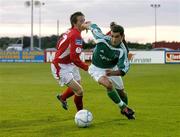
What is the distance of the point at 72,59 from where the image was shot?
12453mm

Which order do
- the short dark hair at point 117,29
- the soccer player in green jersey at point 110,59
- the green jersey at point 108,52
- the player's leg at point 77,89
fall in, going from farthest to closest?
the player's leg at point 77,89, the green jersey at point 108,52, the soccer player in green jersey at point 110,59, the short dark hair at point 117,29

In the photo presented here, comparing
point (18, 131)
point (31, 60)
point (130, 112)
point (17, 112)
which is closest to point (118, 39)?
point (130, 112)

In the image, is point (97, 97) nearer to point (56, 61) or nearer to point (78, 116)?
point (56, 61)

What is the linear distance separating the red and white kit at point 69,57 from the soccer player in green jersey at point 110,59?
346 millimetres

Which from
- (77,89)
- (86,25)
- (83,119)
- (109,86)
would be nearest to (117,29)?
(86,25)

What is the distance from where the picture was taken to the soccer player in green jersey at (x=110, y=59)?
1202 cm

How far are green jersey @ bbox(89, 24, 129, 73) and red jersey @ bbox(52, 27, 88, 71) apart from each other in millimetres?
395

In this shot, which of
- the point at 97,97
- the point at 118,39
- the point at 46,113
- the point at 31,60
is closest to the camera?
the point at 118,39

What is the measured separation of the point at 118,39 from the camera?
12.0m

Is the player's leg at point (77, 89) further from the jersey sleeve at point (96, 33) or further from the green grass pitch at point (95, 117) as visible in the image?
the jersey sleeve at point (96, 33)

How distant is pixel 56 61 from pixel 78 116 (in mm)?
2018

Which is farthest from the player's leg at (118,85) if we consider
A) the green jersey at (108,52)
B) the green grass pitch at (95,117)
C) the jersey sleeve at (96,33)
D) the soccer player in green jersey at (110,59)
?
the jersey sleeve at (96,33)

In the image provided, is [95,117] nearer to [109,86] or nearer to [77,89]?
[77,89]

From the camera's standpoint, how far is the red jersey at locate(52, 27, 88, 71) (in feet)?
40.7
